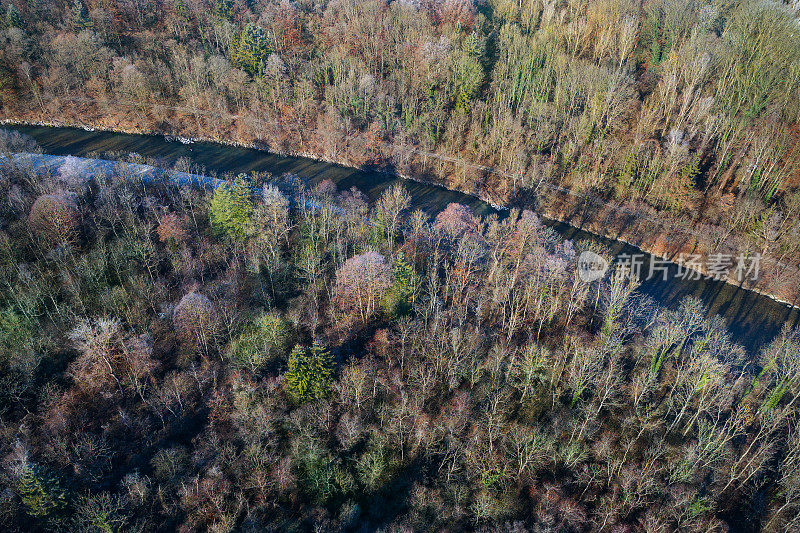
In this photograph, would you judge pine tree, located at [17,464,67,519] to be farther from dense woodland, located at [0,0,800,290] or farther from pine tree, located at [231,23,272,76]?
pine tree, located at [231,23,272,76]

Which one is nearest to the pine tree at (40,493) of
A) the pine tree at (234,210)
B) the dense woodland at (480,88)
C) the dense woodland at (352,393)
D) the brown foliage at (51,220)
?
the dense woodland at (352,393)

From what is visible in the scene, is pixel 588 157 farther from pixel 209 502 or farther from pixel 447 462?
pixel 209 502

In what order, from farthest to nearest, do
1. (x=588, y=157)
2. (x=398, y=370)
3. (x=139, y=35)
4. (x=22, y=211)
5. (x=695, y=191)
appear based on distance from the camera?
(x=139, y=35) < (x=588, y=157) < (x=695, y=191) < (x=22, y=211) < (x=398, y=370)

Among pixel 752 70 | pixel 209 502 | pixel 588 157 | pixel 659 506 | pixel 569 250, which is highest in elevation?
pixel 752 70

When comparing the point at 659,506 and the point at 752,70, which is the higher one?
the point at 752,70

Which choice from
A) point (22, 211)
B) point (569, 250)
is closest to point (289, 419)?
point (569, 250)

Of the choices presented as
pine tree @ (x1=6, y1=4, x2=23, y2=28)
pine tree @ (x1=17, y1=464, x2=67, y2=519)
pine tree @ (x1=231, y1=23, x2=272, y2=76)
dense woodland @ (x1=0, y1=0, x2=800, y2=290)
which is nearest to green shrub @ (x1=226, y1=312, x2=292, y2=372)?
pine tree @ (x1=17, y1=464, x2=67, y2=519)

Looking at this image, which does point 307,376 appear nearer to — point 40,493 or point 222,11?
point 40,493

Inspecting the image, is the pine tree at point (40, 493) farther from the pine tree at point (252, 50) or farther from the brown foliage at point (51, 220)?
the pine tree at point (252, 50)
